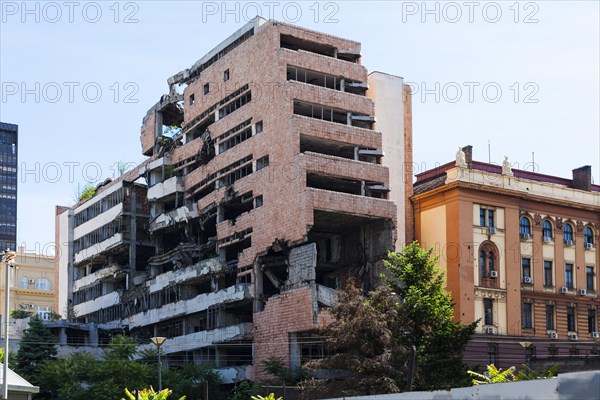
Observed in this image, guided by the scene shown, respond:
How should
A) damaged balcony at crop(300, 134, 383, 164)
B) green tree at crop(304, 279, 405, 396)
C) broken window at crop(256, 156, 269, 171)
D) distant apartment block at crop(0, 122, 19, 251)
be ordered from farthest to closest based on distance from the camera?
distant apartment block at crop(0, 122, 19, 251) < broken window at crop(256, 156, 269, 171) < damaged balcony at crop(300, 134, 383, 164) < green tree at crop(304, 279, 405, 396)

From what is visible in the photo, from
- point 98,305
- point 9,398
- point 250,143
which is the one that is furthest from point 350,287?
point 98,305

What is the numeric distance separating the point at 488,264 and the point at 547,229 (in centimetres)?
744

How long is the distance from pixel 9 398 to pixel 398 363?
1036 inches

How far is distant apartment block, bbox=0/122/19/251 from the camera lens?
6545 inches

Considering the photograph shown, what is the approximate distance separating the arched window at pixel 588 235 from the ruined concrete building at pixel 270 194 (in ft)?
50.5

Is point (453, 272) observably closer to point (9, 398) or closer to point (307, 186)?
point (307, 186)

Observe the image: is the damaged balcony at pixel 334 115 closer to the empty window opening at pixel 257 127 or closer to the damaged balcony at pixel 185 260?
the empty window opening at pixel 257 127

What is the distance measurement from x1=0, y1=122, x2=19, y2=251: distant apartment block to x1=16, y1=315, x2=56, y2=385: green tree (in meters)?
87.9

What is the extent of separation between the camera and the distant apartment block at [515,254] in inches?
2874

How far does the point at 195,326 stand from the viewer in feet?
275

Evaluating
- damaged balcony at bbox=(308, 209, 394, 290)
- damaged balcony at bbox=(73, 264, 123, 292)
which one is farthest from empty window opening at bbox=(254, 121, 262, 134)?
damaged balcony at bbox=(73, 264, 123, 292)

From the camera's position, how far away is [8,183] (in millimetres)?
171500

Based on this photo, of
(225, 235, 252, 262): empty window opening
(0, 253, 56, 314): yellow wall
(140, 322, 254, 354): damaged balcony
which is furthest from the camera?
(0, 253, 56, 314): yellow wall

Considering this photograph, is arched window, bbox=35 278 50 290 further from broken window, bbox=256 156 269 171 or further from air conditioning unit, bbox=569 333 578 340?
air conditioning unit, bbox=569 333 578 340
